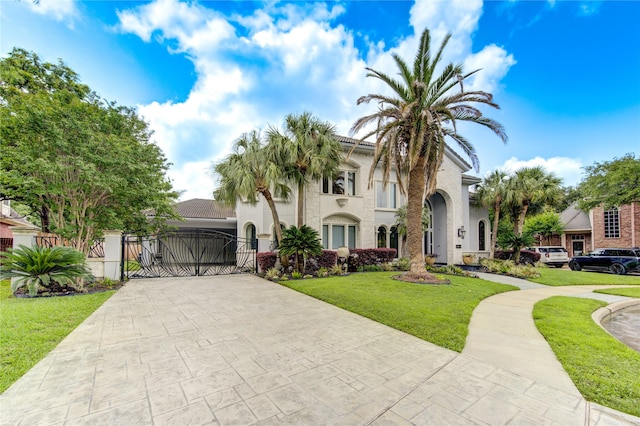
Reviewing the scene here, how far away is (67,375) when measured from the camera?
352 centimetres

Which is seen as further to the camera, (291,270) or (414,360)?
(291,270)

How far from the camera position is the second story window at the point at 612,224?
25734 millimetres

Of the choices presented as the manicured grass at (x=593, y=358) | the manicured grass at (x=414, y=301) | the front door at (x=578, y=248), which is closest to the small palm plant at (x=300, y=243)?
the manicured grass at (x=414, y=301)

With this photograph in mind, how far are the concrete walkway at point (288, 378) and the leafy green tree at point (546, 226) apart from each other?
102 ft

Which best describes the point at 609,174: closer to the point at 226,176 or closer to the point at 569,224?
the point at 569,224

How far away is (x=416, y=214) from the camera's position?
39.1 feet

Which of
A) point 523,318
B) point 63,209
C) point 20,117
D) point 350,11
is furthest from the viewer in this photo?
point 350,11

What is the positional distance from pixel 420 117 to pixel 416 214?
399cm

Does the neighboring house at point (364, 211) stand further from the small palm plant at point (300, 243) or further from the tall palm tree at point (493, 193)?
the small palm plant at point (300, 243)

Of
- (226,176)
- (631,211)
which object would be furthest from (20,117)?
(631,211)

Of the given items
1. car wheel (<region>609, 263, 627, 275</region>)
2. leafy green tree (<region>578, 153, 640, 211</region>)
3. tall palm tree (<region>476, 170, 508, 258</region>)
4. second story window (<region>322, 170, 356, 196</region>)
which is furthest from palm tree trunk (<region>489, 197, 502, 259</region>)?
second story window (<region>322, 170, 356, 196</region>)

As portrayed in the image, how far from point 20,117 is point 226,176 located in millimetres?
6421

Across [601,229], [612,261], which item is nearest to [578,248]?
[601,229]

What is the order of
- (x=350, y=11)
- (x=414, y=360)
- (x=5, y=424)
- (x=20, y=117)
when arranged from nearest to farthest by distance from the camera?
(x=5, y=424)
(x=414, y=360)
(x=20, y=117)
(x=350, y=11)
